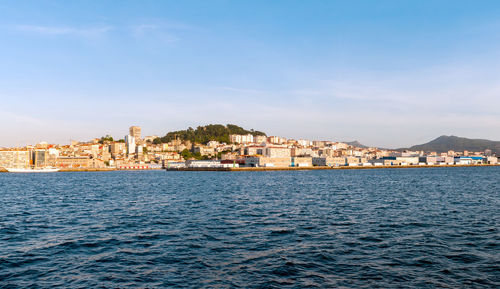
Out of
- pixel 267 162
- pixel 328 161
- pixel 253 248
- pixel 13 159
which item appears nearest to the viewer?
pixel 253 248

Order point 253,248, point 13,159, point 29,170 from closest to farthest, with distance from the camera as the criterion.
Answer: point 253,248 → point 29,170 → point 13,159

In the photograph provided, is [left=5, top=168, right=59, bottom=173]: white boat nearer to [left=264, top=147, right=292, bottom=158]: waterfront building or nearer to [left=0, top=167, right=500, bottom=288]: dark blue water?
[left=264, top=147, right=292, bottom=158]: waterfront building

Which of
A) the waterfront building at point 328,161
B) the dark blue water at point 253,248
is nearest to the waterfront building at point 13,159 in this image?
the waterfront building at point 328,161

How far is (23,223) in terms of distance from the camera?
66.2ft

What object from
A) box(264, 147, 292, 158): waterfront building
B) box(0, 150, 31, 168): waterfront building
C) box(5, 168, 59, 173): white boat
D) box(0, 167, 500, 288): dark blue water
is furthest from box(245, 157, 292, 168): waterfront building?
box(0, 167, 500, 288): dark blue water

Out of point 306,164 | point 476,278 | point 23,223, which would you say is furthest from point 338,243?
point 306,164

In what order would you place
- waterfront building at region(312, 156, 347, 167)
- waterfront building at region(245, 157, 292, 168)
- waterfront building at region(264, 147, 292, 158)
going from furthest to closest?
waterfront building at region(264, 147, 292, 158)
waterfront building at region(312, 156, 347, 167)
waterfront building at region(245, 157, 292, 168)

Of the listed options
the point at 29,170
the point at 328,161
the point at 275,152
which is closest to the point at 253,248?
the point at 29,170

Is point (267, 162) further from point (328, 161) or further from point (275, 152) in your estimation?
point (328, 161)

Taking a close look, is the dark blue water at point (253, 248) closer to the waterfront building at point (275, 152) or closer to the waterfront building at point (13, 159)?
the waterfront building at point (13, 159)

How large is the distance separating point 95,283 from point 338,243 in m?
9.10

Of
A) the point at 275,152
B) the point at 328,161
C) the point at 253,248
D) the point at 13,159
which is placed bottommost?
the point at 253,248

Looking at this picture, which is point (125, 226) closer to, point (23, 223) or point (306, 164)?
point (23, 223)

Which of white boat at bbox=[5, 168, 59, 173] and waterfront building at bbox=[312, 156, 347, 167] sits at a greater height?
waterfront building at bbox=[312, 156, 347, 167]
